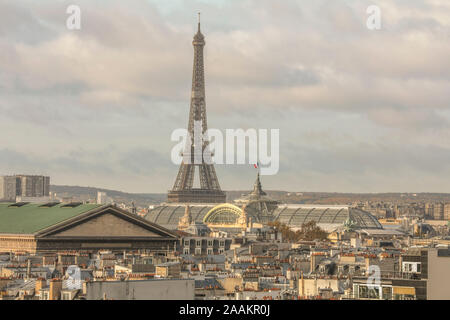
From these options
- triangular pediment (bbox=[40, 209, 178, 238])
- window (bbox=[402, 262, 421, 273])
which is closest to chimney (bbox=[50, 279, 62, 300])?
window (bbox=[402, 262, 421, 273])

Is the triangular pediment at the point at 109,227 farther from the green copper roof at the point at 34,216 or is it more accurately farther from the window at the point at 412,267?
the window at the point at 412,267

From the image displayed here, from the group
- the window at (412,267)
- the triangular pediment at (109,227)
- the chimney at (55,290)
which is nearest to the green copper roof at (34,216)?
the triangular pediment at (109,227)

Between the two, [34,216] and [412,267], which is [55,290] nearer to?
[412,267]

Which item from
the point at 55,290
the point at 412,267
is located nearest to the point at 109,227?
the point at 55,290

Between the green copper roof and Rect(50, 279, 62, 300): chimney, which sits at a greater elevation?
the green copper roof

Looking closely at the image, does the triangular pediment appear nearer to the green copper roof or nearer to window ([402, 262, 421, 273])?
the green copper roof
